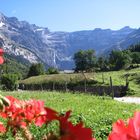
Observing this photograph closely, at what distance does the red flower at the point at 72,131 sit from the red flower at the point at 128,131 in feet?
0.23

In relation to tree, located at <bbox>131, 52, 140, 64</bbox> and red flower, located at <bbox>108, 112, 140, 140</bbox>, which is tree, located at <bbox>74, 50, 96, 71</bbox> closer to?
tree, located at <bbox>131, 52, 140, 64</bbox>

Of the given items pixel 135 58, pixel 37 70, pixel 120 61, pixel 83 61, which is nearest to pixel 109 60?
pixel 135 58

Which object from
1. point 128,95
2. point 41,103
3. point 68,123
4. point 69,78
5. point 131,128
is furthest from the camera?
point 69,78

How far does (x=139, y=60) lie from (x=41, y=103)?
324 ft

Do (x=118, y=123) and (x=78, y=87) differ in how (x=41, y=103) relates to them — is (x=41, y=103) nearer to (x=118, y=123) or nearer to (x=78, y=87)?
(x=118, y=123)

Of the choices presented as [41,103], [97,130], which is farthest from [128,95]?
[41,103]

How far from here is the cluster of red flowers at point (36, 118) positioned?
3.92 feet

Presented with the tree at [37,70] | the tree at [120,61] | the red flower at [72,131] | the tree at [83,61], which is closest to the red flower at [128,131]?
the red flower at [72,131]

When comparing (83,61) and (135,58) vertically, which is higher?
(83,61)

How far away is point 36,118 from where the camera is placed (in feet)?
5.31

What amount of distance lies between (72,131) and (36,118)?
1.35 ft

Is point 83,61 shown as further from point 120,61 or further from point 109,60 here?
point 120,61

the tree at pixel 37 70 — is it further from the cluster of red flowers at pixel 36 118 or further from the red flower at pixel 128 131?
the red flower at pixel 128 131

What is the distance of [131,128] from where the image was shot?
1114 mm
